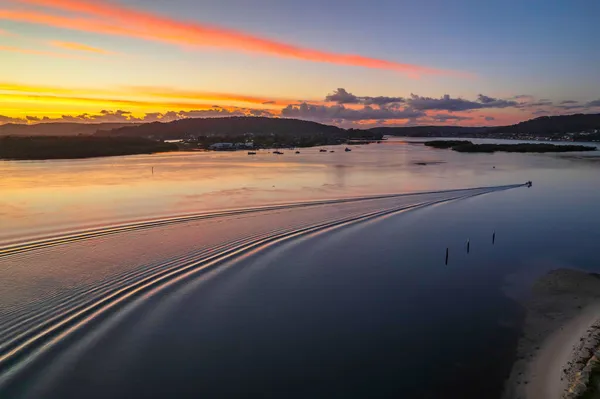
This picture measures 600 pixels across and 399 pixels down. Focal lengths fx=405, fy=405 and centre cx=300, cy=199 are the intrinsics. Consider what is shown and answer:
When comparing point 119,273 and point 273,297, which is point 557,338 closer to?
point 273,297

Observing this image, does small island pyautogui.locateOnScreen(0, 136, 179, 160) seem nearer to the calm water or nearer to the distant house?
the distant house

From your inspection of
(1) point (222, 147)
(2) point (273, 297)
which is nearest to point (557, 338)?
(2) point (273, 297)

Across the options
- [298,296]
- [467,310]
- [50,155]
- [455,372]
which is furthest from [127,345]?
[50,155]

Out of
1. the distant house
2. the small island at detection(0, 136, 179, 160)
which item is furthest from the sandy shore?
the distant house

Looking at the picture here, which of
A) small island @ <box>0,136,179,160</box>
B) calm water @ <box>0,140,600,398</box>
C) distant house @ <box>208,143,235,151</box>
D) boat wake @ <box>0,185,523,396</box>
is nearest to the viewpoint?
calm water @ <box>0,140,600,398</box>

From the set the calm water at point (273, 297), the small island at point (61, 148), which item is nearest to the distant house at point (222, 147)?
the small island at point (61, 148)
